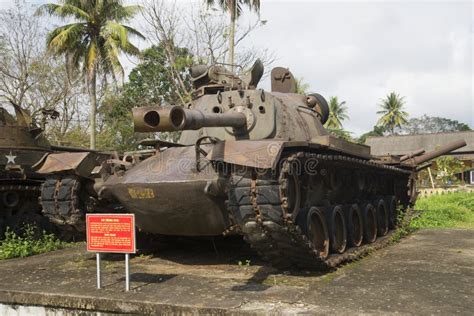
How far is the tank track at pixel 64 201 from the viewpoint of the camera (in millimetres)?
7578

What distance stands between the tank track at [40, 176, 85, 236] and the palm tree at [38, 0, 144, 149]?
15928 mm

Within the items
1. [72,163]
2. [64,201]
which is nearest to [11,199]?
[64,201]

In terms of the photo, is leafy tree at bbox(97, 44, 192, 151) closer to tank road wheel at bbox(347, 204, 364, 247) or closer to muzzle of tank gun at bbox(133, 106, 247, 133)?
tank road wheel at bbox(347, 204, 364, 247)

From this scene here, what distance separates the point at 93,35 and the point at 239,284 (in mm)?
20132

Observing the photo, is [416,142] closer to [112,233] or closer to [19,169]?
[19,169]

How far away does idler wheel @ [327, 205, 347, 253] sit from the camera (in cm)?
745

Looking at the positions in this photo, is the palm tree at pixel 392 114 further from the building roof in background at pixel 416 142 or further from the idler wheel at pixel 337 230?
the idler wheel at pixel 337 230

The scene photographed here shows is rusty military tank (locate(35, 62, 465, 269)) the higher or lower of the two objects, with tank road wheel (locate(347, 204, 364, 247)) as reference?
higher

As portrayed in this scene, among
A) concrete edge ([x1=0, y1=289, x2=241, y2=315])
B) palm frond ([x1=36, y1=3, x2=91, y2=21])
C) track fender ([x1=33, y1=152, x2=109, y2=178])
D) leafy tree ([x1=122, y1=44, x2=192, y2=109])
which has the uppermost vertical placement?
palm frond ([x1=36, y1=3, x2=91, y2=21])

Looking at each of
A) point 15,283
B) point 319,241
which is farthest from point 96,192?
point 319,241

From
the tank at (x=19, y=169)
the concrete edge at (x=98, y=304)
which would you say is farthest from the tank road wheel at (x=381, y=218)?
the tank at (x=19, y=169)

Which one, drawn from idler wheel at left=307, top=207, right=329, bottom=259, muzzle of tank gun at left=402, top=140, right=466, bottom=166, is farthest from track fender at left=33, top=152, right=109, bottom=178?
muzzle of tank gun at left=402, top=140, right=466, bottom=166

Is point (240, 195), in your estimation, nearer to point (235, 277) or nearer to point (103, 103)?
point (235, 277)

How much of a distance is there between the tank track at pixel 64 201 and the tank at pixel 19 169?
109 inches
